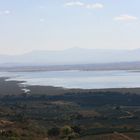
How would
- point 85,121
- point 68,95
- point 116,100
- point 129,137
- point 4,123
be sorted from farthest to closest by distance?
1. point 68,95
2. point 116,100
3. point 85,121
4. point 4,123
5. point 129,137

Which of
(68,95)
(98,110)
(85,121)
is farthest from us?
(68,95)

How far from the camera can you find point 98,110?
58812 millimetres

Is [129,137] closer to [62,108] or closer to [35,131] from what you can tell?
[35,131]

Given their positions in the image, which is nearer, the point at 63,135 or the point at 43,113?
the point at 63,135

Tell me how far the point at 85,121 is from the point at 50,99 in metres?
27.3

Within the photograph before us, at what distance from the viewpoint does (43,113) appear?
55125mm

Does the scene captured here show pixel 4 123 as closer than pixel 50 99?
Yes

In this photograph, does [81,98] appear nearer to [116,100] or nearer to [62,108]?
[116,100]

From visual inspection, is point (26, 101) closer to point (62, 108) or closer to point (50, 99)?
point (50, 99)

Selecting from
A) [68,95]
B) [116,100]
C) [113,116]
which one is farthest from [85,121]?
[68,95]

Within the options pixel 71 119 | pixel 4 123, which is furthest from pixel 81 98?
pixel 4 123

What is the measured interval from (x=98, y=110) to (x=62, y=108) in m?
4.60

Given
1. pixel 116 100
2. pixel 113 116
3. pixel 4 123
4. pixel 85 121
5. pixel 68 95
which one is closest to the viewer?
pixel 4 123

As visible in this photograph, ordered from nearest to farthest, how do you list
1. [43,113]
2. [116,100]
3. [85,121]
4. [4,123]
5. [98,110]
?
[4,123], [85,121], [43,113], [98,110], [116,100]
